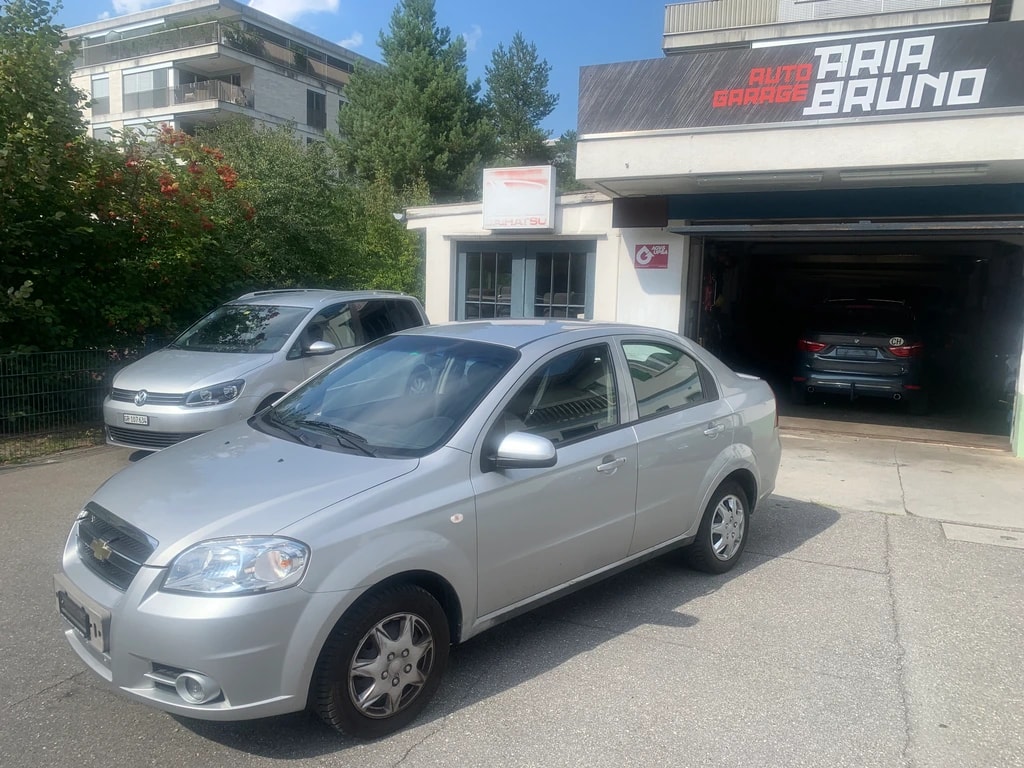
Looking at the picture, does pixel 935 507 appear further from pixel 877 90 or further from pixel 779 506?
pixel 877 90

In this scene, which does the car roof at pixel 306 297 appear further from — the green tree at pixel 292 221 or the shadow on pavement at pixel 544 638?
the shadow on pavement at pixel 544 638

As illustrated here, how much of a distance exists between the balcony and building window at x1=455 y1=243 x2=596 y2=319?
13.0 m

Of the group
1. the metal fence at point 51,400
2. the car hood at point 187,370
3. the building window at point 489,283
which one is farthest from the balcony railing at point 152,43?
the car hood at point 187,370

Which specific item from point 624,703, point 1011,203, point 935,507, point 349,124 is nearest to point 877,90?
point 1011,203

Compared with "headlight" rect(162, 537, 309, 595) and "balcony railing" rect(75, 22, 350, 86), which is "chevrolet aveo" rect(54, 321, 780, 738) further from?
"balcony railing" rect(75, 22, 350, 86)

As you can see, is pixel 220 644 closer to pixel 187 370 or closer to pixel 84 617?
pixel 84 617

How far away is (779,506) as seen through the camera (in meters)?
7.11

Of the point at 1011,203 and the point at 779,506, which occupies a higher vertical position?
the point at 1011,203

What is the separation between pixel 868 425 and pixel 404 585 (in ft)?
32.0

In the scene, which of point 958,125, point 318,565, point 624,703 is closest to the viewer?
point 318,565

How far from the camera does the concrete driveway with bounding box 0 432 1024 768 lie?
3285mm

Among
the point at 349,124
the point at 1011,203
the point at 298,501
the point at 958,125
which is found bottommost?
the point at 298,501

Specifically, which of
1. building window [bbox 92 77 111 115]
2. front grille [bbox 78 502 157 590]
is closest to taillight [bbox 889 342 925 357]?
front grille [bbox 78 502 157 590]

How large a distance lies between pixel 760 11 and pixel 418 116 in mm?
13372
